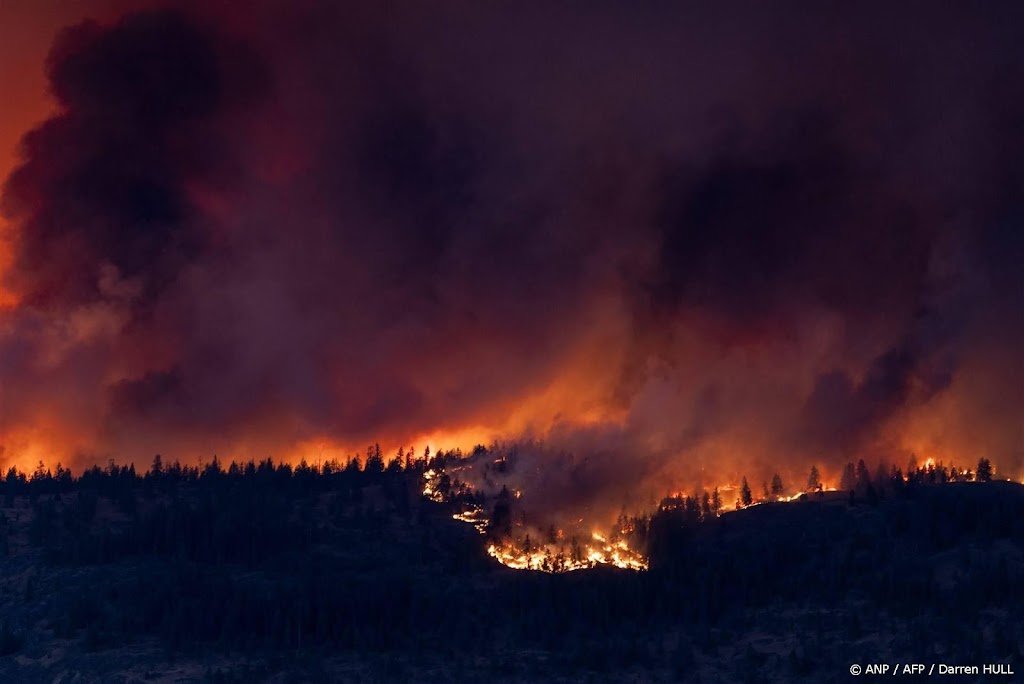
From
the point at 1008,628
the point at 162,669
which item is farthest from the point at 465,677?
the point at 1008,628

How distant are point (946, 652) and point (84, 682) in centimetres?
12872

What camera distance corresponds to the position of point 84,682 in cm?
19562

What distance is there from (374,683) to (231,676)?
21.8 metres

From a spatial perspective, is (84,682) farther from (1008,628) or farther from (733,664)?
(1008,628)

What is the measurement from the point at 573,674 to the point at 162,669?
63.6m

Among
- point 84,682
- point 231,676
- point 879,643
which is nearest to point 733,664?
point 879,643

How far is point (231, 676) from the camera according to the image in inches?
7717

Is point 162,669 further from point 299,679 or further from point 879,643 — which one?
point 879,643

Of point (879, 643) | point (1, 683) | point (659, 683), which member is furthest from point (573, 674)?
point (1, 683)

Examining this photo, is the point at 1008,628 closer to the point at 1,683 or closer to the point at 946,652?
the point at 946,652

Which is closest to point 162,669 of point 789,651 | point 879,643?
point 789,651

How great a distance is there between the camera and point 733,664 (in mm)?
198750

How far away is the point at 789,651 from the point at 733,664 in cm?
881

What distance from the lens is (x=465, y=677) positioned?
648ft
